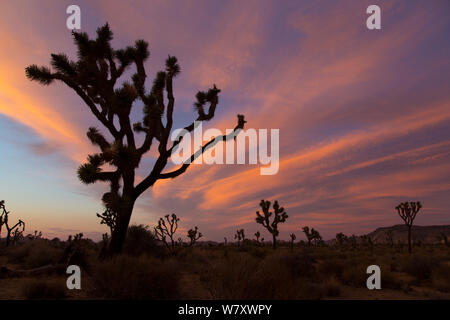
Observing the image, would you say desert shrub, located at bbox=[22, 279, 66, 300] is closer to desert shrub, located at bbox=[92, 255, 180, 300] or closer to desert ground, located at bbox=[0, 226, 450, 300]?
desert ground, located at bbox=[0, 226, 450, 300]

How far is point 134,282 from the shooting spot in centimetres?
591

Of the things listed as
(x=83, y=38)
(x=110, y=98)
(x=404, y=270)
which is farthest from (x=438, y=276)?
(x=83, y=38)

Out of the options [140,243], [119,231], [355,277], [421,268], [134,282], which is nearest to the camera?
[134,282]

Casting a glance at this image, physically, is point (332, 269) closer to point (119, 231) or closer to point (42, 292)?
point (119, 231)

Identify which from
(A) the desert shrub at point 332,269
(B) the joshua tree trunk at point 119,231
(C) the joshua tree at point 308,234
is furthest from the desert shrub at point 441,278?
(C) the joshua tree at point 308,234

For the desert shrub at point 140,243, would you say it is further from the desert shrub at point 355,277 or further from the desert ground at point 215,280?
the desert shrub at point 355,277

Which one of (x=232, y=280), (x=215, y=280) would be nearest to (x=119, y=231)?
(x=215, y=280)

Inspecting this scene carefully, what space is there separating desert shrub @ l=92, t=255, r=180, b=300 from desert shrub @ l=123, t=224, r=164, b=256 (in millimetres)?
6484

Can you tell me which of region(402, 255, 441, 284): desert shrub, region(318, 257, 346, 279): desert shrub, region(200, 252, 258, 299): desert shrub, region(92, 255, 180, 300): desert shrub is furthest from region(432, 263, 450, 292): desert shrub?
region(92, 255, 180, 300): desert shrub

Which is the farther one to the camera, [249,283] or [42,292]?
[42,292]

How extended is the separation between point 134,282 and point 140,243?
7.89m

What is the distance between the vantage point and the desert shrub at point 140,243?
12.9 m

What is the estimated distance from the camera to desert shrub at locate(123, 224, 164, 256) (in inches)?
508

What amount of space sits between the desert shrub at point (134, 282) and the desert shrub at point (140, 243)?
→ 648 cm
